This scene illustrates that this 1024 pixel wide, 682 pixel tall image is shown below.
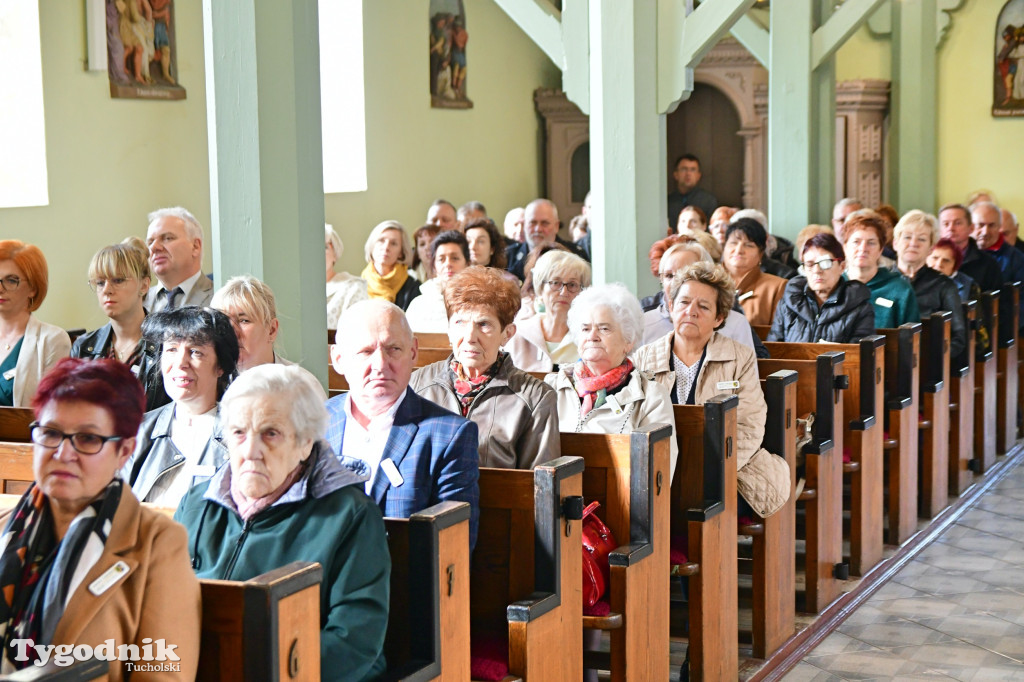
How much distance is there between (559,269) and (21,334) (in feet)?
6.84

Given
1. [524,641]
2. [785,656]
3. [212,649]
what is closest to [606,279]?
[785,656]

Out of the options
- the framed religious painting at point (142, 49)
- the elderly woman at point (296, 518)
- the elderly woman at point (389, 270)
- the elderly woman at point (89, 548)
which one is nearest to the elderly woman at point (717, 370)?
the elderly woman at point (296, 518)

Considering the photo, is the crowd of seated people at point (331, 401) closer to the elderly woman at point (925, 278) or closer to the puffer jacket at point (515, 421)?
the puffer jacket at point (515, 421)

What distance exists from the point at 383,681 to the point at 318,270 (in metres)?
1.83

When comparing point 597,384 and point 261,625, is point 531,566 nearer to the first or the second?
point 597,384

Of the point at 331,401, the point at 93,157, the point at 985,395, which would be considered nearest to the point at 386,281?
the point at 93,157

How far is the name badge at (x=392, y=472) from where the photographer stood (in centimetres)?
319

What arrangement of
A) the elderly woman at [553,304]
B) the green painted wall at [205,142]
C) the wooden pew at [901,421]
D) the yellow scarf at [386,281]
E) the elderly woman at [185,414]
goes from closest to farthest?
the elderly woman at [185,414]
the elderly woman at [553,304]
the wooden pew at [901,421]
the yellow scarf at [386,281]
the green painted wall at [205,142]

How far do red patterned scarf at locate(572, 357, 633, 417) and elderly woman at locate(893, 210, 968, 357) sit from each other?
3.40m

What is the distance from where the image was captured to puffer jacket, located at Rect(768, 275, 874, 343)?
6.00 metres

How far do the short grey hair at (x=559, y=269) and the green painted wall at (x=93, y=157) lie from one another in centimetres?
347

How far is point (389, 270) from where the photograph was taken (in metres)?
7.81

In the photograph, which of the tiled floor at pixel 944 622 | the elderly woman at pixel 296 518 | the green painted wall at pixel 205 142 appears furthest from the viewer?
the green painted wall at pixel 205 142

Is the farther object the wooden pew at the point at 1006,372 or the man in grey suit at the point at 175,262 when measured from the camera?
the wooden pew at the point at 1006,372
